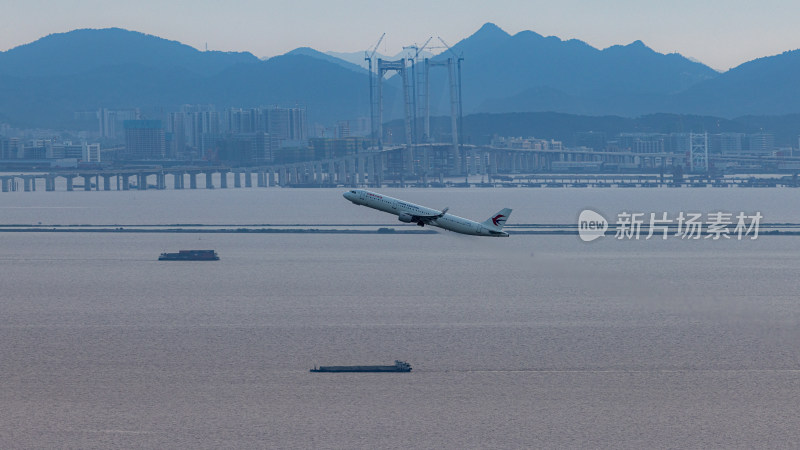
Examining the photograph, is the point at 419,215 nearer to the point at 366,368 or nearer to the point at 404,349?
the point at 366,368

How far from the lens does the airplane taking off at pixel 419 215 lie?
47.4 metres

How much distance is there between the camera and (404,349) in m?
64.5

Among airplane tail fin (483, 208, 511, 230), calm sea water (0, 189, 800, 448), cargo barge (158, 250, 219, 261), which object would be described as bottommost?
calm sea water (0, 189, 800, 448)

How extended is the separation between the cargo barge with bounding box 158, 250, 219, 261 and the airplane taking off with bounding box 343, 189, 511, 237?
206 feet

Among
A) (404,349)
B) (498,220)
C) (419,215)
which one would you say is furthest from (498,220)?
(404,349)

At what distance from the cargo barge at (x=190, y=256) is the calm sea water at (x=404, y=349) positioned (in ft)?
6.20

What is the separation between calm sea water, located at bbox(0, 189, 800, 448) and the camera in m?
49.0

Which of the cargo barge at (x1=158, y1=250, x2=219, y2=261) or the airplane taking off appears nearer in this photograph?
the airplane taking off

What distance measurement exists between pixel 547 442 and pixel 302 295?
41.4 m

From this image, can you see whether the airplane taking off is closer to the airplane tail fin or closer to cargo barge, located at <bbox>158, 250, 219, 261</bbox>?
the airplane tail fin

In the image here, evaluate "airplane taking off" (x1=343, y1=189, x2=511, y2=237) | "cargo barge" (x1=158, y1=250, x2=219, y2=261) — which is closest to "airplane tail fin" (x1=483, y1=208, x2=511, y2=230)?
"airplane taking off" (x1=343, y1=189, x2=511, y2=237)

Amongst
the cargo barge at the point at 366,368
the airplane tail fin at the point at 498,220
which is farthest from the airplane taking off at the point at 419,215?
the cargo barge at the point at 366,368

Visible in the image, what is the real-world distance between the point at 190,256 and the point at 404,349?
165ft

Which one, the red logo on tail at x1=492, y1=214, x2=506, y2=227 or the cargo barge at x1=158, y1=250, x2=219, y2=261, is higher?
the red logo on tail at x1=492, y1=214, x2=506, y2=227
